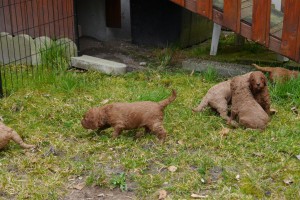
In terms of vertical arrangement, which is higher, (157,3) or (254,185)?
(157,3)

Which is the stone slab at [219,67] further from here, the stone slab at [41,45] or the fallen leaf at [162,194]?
the fallen leaf at [162,194]

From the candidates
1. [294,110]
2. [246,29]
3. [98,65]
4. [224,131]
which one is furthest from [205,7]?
[224,131]

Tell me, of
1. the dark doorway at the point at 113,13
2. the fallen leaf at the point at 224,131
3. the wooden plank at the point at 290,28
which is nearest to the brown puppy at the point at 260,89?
the fallen leaf at the point at 224,131

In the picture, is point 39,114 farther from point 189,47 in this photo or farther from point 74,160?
point 189,47

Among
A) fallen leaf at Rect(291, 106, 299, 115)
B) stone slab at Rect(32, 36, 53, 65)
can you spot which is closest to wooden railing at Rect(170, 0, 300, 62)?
fallen leaf at Rect(291, 106, 299, 115)

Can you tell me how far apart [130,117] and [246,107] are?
49.8 inches

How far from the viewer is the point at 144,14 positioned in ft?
30.5

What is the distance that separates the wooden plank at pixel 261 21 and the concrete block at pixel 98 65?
203cm

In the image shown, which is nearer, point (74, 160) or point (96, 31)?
point (74, 160)

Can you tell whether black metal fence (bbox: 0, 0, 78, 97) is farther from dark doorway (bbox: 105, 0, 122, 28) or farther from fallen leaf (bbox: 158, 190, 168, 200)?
fallen leaf (bbox: 158, 190, 168, 200)

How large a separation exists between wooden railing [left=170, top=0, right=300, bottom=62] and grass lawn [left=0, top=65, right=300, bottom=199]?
76 centimetres

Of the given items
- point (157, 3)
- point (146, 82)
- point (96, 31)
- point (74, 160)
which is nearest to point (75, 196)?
point (74, 160)

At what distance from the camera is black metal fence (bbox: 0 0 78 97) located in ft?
25.6

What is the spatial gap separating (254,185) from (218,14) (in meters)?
3.45
